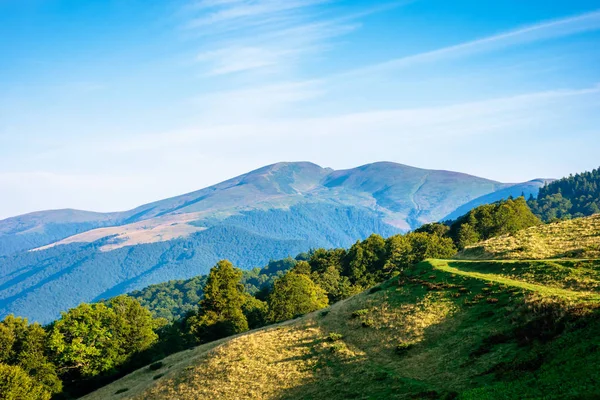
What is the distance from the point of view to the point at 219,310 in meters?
87.7

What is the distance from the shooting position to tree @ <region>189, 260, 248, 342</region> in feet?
282

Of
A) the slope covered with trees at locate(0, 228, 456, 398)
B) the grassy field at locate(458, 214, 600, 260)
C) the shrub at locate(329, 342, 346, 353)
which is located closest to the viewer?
the shrub at locate(329, 342, 346, 353)

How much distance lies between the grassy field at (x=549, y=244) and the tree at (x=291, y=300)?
34.8 metres

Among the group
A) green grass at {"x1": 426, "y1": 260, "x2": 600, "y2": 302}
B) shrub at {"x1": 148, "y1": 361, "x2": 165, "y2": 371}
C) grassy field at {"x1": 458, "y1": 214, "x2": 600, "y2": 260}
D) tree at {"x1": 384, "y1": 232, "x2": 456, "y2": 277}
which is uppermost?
green grass at {"x1": 426, "y1": 260, "x2": 600, "y2": 302}

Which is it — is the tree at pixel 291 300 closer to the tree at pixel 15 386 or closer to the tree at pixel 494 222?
the tree at pixel 15 386

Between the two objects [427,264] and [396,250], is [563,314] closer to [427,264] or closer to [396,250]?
[427,264]

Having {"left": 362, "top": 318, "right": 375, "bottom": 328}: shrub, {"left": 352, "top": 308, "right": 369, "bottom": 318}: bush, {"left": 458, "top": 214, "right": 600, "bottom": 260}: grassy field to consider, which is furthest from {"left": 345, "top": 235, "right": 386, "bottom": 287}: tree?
{"left": 362, "top": 318, "right": 375, "bottom": 328}: shrub

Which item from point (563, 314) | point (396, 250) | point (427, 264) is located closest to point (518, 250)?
point (427, 264)

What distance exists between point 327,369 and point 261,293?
384ft

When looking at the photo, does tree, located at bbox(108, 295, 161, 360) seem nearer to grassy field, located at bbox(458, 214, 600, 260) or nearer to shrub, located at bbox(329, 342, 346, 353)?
shrub, located at bbox(329, 342, 346, 353)

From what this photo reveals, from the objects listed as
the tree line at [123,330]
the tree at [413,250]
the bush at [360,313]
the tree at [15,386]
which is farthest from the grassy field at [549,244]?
the tree at [15,386]

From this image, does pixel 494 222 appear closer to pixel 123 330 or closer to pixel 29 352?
pixel 123 330

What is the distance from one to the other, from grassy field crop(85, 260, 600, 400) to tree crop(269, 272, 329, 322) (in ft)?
101

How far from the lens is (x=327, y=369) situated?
40094mm
